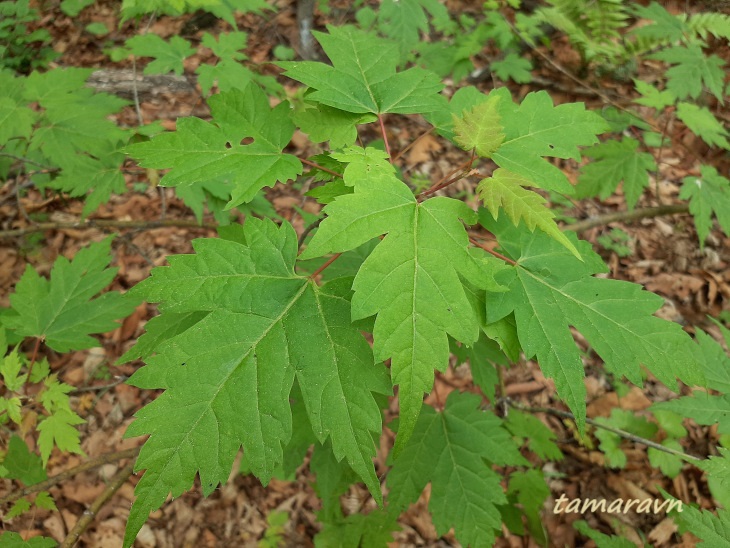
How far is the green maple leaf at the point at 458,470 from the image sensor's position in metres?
1.98

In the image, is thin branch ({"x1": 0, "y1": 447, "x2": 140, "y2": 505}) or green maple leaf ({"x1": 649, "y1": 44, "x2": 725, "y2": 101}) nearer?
thin branch ({"x1": 0, "y1": 447, "x2": 140, "y2": 505})

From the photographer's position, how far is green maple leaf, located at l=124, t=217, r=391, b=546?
3.92 feet

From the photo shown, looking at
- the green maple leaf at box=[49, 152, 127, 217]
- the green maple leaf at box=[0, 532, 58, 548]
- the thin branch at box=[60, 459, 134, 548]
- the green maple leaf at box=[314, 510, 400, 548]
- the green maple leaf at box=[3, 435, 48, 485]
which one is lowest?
the green maple leaf at box=[314, 510, 400, 548]

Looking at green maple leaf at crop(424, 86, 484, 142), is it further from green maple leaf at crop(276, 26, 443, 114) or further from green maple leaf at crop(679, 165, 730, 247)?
green maple leaf at crop(679, 165, 730, 247)

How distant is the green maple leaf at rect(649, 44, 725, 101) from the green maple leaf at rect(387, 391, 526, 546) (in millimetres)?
3102

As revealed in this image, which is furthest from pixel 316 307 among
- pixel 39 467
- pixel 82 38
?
pixel 82 38

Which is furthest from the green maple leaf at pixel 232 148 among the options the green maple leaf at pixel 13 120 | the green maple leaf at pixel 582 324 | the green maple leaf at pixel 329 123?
the green maple leaf at pixel 13 120

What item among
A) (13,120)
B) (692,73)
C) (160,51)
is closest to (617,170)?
(692,73)

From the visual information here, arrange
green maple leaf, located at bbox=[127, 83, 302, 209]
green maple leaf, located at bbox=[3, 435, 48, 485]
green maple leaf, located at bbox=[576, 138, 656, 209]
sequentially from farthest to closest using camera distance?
green maple leaf, located at bbox=[576, 138, 656, 209] < green maple leaf, located at bbox=[3, 435, 48, 485] < green maple leaf, located at bbox=[127, 83, 302, 209]

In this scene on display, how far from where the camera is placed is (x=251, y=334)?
1.34 m

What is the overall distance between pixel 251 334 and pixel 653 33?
435cm

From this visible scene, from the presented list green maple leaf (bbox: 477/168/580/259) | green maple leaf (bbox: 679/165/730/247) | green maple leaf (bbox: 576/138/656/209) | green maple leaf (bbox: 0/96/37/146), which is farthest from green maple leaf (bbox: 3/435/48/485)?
green maple leaf (bbox: 679/165/730/247)

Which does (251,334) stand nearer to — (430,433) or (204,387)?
(204,387)

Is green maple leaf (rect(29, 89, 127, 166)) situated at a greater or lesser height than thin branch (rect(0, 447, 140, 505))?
greater
